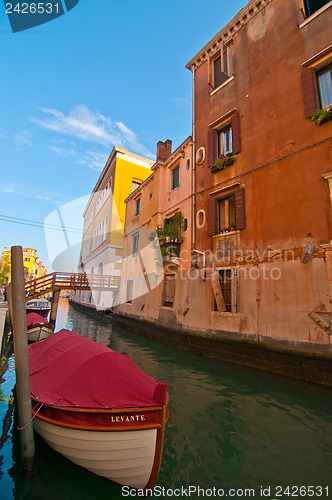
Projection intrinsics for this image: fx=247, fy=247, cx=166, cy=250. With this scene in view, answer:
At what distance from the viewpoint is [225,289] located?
10.7 m

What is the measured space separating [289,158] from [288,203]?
166 centimetres

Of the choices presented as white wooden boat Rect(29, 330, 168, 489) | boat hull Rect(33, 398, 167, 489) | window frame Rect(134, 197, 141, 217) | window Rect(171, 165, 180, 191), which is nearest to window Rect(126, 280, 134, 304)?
window frame Rect(134, 197, 141, 217)

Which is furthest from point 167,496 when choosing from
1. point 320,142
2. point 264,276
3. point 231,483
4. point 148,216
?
point 148,216

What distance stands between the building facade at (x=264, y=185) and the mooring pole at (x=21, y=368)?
7201 millimetres

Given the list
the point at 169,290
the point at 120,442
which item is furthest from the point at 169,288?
the point at 120,442

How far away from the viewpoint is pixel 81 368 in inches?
159

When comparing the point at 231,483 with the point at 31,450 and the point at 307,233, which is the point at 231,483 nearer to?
the point at 31,450

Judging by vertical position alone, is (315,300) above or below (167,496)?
above

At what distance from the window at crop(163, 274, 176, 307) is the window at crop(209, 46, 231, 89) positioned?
415 inches

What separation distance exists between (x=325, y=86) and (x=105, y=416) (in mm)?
11302

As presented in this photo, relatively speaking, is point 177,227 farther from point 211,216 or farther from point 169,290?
point 169,290

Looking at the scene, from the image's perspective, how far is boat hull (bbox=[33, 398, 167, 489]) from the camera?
3.17 metres

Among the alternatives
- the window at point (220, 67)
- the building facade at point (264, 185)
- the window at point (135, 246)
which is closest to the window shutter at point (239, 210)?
the building facade at point (264, 185)

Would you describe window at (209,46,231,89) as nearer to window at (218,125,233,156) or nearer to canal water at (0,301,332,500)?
window at (218,125,233,156)
